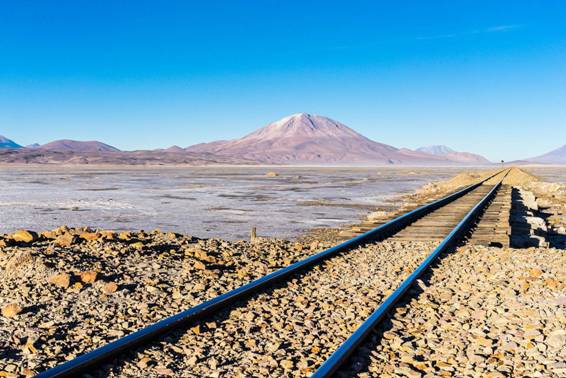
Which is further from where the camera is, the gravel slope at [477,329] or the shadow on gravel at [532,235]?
the shadow on gravel at [532,235]

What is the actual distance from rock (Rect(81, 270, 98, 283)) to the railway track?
2212mm

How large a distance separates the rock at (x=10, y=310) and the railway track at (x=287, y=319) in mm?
1907

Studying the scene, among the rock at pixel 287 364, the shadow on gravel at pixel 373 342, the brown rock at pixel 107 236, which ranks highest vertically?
the brown rock at pixel 107 236

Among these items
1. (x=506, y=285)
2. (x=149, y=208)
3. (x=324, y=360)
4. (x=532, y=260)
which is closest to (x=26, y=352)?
(x=324, y=360)

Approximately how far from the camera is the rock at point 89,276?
7.82 meters

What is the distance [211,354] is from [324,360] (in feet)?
3.55

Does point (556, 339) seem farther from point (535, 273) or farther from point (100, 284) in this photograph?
point (100, 284)

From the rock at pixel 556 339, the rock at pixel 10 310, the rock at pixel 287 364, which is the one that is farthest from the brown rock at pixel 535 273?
the rock at pixel 10 310

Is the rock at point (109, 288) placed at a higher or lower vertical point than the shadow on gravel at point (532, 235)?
higher

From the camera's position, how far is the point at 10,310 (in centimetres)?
639

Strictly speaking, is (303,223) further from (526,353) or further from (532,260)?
(526,353)

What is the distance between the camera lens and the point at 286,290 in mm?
7703

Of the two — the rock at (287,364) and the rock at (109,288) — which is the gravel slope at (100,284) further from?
the rock at (287,364)

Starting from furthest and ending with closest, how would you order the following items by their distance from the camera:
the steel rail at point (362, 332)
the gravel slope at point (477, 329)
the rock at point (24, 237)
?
the rock at point (24, 237)
the gravel slope at point (477, 329)
the steel rail at point (362, 332)
